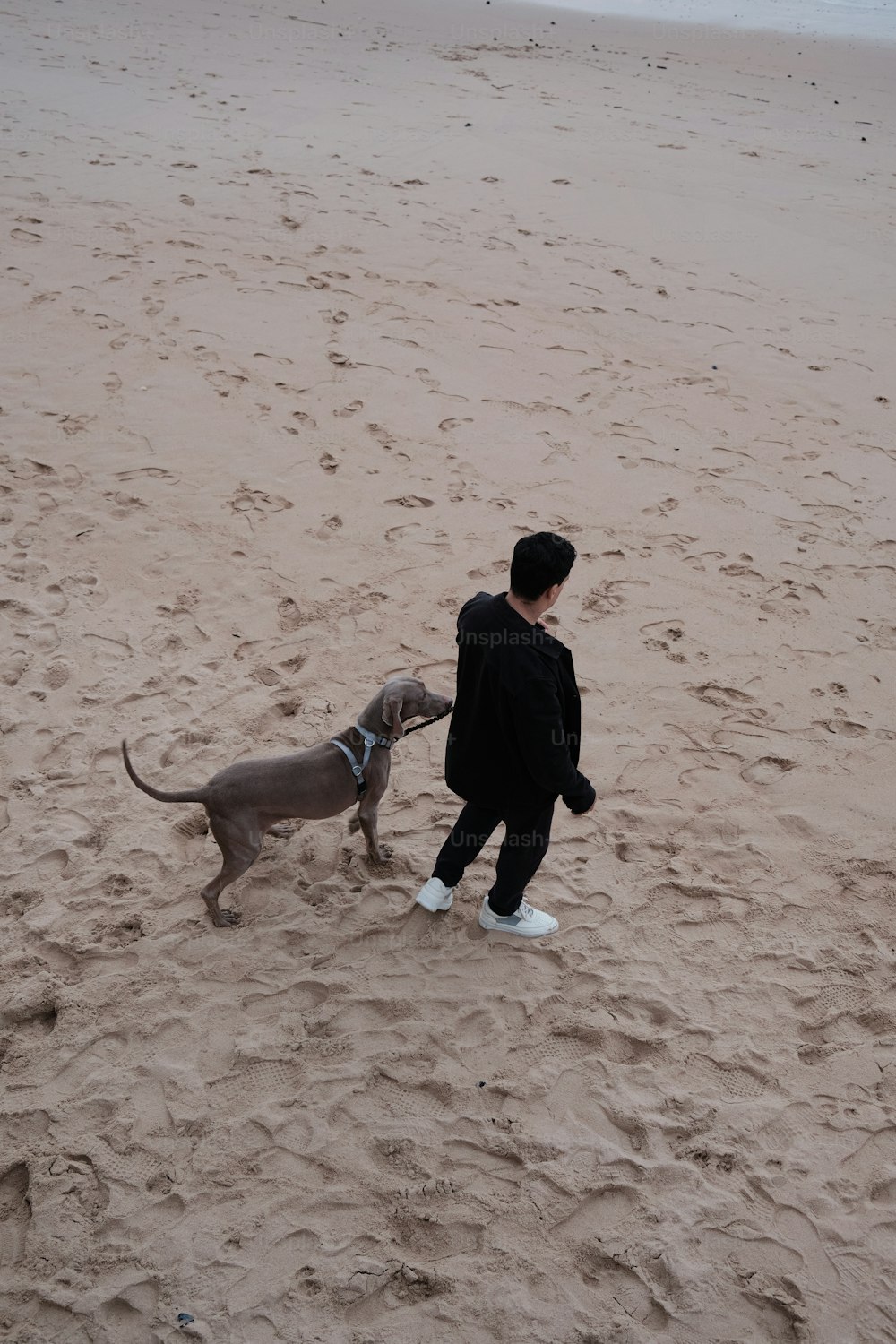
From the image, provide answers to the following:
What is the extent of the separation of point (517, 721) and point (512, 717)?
0.25ft

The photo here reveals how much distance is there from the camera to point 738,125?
41.9 ft

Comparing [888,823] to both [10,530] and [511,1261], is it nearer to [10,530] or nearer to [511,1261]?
[511,1261]

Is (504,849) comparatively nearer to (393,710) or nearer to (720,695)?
(393,710)

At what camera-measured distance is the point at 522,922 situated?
3.68m

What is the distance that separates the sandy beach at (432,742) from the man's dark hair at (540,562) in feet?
5.19

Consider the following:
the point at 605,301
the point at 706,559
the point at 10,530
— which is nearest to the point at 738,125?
the point at 605,301

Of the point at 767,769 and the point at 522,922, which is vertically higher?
the point at 767,769

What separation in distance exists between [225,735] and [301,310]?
455cm

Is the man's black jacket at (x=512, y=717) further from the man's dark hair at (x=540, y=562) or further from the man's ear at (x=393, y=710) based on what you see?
the man's ear at (x=393, y=710)

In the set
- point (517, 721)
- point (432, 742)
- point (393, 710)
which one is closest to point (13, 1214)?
point (393, 710)

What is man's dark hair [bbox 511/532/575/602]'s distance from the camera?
2766 mm

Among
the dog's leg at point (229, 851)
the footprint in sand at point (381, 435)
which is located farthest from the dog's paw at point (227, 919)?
the footprint in sand at point (381, 435)

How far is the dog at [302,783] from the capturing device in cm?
348

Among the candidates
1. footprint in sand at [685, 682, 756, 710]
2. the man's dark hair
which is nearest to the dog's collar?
the man's dark hair
